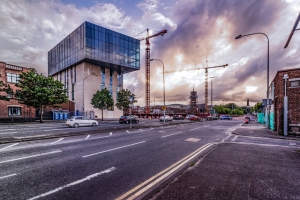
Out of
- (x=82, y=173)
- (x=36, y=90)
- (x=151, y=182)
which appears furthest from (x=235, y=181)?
(x=36, y=90)

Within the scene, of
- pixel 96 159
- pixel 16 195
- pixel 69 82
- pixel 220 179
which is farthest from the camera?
pixel 69 82

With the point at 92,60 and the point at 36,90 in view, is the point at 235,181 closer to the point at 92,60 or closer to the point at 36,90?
the point at 36,90

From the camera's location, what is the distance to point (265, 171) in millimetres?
5312

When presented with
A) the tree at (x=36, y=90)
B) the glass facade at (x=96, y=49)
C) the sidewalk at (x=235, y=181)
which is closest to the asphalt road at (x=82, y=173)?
the sidewalk at (x=235, y=181)

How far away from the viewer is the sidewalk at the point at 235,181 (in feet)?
12.3

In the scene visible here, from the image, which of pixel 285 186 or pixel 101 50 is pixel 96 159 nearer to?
pixel 285 186

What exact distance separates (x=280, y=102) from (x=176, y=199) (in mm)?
16422

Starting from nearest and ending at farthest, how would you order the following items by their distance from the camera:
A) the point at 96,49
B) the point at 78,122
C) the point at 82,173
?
the point at 82,173, the point at 78,122, the point at 96,49

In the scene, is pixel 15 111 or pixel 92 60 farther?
pixel 92 60

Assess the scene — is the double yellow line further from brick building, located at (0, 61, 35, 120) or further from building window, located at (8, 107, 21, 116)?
building window, located at (8, 107, 21, 116)

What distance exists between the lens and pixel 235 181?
449 cm

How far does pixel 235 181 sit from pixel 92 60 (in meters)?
51.1

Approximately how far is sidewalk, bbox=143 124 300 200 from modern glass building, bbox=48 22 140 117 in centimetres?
4567

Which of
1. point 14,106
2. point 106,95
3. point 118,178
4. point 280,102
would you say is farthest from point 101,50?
point 118,178
